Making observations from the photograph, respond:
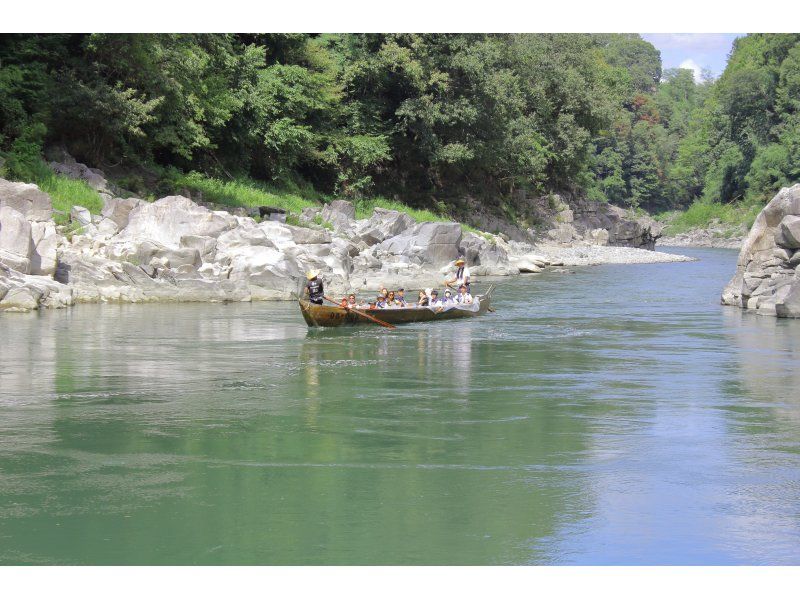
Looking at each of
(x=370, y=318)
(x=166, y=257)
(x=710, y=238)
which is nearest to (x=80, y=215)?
(x=166, y=257)

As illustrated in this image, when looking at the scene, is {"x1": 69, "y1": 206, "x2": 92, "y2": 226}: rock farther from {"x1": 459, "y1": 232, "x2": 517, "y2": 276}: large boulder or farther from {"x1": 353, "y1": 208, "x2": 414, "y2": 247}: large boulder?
{"x1": 459, "y1": 232, "x2": 517, "y2": 276}: large boulder

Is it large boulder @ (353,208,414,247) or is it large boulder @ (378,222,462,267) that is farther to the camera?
large boulder @ (353,208,414,247)

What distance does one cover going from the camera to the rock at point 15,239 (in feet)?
84.3

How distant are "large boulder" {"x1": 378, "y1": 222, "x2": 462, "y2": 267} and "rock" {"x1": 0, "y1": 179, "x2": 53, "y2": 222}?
13258 mm

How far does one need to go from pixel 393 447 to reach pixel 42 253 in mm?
17674

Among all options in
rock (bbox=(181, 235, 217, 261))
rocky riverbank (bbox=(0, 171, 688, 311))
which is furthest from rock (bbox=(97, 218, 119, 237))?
rock (bbox=(181, 235, 217, 261))

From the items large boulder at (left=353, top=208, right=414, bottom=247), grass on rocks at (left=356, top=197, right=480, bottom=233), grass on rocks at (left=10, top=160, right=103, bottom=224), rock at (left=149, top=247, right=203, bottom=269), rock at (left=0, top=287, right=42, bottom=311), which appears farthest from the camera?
grass on rocks at (left=356, top=197, right=480, bottom=233)

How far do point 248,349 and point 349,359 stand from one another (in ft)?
7.13

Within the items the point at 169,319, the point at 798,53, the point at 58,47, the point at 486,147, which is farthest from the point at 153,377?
the point at 798,53

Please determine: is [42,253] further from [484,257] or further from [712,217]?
[712,217]

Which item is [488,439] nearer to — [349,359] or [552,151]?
[349,359]

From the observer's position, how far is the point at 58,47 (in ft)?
115

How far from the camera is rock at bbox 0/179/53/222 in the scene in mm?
28594
